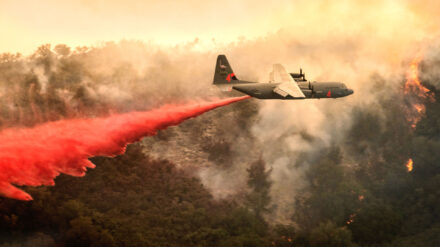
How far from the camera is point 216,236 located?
76312 millimetres

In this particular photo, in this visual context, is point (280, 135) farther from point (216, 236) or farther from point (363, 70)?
point (216, 236)

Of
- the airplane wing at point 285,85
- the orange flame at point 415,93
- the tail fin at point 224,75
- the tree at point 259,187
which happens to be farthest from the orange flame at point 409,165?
the tail fin at point 224,75

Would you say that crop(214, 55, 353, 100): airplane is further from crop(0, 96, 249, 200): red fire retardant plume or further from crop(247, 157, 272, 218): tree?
crop(247, 157, 272, 218): tree

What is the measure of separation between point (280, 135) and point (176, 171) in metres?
23.8

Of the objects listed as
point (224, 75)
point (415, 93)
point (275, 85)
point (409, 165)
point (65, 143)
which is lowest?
point (409, 165)

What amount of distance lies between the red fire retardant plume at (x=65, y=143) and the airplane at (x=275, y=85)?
3.50 meters

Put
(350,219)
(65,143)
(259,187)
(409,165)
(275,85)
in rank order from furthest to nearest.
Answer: (409,165), (259,187), (350,219), (275,85), (65,143)

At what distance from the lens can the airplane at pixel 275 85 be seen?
60.8 m

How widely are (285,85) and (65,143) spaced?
25.6 meters

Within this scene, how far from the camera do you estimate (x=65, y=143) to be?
55.1 meters

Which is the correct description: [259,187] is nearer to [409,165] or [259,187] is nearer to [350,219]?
[350,219]

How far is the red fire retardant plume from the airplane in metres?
3.50

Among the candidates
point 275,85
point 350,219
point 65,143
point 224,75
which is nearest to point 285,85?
point 275,85

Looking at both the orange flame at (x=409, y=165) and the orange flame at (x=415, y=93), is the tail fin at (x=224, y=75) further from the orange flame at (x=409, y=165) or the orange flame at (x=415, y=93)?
the orange flame at (x=415, y=93)
